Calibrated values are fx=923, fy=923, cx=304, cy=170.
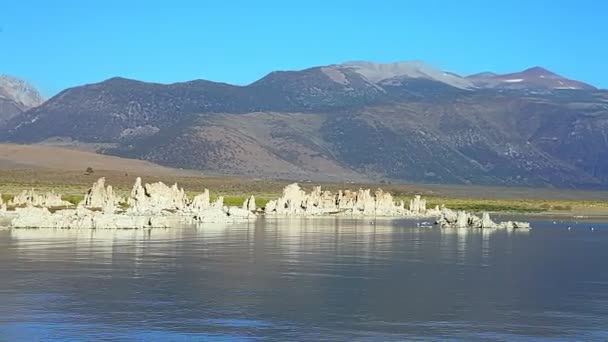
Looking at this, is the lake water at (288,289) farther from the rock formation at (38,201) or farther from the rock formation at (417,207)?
the rock formation at (417,207)

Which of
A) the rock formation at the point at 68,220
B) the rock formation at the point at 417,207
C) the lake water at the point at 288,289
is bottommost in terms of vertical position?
the lake water at the point at 288,289

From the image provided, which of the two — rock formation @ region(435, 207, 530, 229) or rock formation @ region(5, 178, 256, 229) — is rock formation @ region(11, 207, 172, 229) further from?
rock formation @ region(435, 207, 530, 229)

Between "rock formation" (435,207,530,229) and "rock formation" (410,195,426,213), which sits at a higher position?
"rock formation" (410,195,426,213)

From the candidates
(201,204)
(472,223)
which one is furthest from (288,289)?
(201,204)

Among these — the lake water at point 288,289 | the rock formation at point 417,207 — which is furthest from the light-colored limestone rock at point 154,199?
the rock formation at point 417,207

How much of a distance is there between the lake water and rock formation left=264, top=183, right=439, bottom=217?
122ft

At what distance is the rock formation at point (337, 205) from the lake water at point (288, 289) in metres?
37.1

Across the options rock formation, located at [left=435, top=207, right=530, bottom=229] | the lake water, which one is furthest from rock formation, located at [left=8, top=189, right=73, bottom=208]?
rock formation, located at [left=435, top=207, right=530, bottom=229]

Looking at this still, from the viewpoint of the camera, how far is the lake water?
21.2 m

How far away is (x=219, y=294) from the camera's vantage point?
86.2ft

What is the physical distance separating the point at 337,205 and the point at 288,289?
68192 mm

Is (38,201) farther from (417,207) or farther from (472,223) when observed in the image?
(417,207)

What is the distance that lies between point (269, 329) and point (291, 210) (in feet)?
206

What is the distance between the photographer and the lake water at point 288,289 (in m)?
21.2
